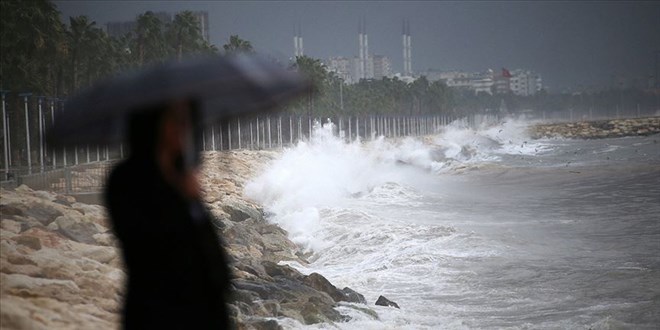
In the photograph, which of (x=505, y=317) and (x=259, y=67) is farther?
(x=505, y=317)

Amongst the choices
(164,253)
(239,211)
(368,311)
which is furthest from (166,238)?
(239,211)

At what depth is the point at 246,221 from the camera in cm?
2262

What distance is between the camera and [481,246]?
65.1ft

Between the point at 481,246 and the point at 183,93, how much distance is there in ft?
57.2

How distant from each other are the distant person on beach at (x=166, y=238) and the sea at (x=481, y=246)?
793 centimetres

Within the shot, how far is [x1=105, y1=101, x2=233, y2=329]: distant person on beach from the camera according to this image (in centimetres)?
282

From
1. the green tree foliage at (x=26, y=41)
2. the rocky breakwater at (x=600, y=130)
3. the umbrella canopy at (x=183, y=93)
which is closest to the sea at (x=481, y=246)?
the umbrella canopy at (x=183, y=93)

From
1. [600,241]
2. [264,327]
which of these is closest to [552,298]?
[264,327]

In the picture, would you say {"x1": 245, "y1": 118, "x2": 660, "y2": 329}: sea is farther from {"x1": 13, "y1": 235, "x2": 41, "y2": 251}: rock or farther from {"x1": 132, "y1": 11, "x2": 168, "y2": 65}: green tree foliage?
{"x1": 132, "y1": 11, "x2": 168, "y2": 65}: green tree foliage

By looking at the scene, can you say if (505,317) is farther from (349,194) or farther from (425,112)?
(425,112)

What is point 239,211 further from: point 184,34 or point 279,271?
point 184,34

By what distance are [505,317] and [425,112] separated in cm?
15564

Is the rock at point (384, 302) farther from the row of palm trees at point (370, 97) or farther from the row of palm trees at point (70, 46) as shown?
the row of palm trees at point (370, 97)

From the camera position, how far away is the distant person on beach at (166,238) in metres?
2.82
